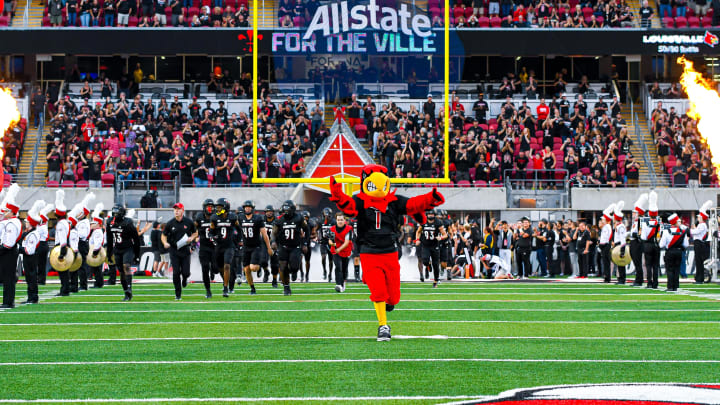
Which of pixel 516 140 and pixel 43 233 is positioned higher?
pixel 516 140

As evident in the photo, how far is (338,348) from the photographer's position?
374 inches

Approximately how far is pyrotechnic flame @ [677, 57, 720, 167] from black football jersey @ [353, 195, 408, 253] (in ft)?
65.4

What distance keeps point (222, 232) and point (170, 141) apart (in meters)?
13.5

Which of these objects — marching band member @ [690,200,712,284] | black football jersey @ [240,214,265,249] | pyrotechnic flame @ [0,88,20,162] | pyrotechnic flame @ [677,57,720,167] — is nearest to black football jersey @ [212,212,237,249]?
black football jersey @ [240,214,265,249]

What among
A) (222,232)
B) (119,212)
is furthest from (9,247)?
(222,232)

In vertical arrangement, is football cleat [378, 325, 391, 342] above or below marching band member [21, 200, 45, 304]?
below

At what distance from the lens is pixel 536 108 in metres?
32.9

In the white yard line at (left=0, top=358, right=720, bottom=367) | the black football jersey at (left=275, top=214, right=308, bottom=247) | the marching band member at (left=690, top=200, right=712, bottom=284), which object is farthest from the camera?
the marching band member at (left=690, top=200, right=712, bottom=284)

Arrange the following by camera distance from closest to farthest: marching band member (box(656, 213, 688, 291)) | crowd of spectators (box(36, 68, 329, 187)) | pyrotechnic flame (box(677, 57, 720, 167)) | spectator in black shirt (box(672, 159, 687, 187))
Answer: marching band member (box(656, 213, 688, 291)), crowd of spectators (box(36, 68, 329, 187)), pyrotechnic flame (box(677, 57, 720, 167)), spectator in black shirt (box(672, 159, 687, 187))

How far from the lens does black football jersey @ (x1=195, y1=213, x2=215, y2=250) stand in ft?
56.8

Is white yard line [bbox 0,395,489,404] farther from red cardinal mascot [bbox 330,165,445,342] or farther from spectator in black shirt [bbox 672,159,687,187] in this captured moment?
spectator in black shirt [bbox 672,159,687,187]

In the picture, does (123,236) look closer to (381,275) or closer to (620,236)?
(381,275)

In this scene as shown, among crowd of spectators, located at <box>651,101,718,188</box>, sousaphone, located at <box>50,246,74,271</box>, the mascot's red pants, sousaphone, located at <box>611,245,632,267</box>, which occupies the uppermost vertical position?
crowd of spectators, located at <box>651,101,718,188</box>

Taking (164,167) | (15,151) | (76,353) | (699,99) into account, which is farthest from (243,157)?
(76,353)
